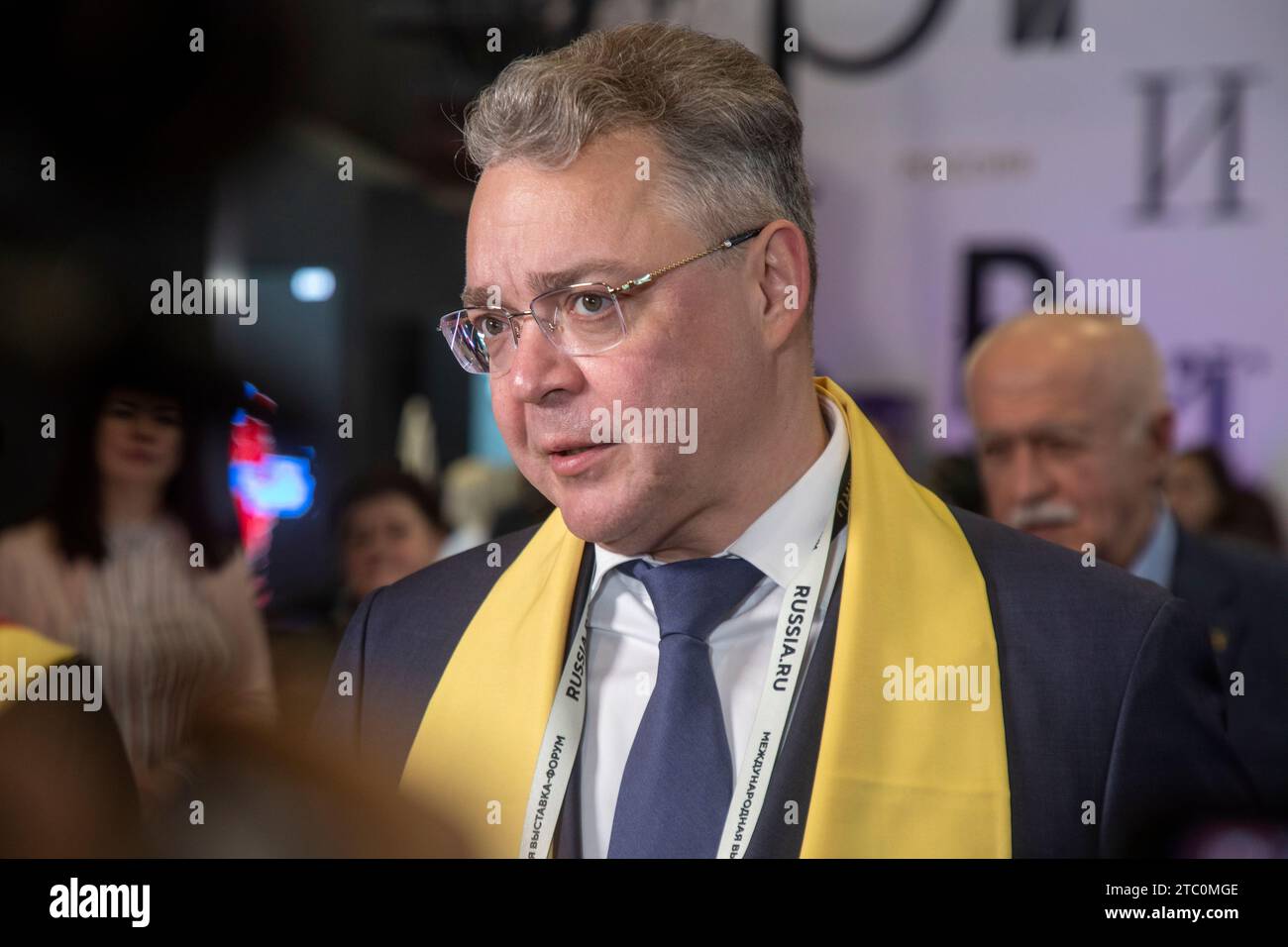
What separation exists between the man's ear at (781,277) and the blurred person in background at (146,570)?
0.98m

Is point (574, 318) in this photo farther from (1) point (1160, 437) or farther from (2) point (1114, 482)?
(1) point (1160, 437)

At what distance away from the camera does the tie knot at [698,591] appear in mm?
1457

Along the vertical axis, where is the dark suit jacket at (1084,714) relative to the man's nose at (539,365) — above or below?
below

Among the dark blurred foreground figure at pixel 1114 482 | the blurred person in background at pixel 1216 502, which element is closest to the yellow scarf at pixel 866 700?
the dark blurred foreground figure at pixel 1114 482

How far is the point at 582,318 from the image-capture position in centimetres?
141

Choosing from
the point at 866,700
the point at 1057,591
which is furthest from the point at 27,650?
the point at 1057,591

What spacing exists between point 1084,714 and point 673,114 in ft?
2.65

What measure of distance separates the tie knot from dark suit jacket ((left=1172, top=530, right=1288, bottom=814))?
40.2 inches

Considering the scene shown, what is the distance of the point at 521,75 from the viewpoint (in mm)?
1434

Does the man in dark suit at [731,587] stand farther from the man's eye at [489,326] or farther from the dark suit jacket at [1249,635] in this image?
the dark suit jacket at [1249,635]

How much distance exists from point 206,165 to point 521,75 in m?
1.33

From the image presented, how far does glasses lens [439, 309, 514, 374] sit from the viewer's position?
143 cm

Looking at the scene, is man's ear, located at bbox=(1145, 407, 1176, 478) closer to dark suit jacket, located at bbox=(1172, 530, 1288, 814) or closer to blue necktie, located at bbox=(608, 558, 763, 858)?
dark suit jacket, located at bbox=(1172, 530, 1288, 814)

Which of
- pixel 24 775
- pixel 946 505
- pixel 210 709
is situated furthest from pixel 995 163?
pixel 24 775
